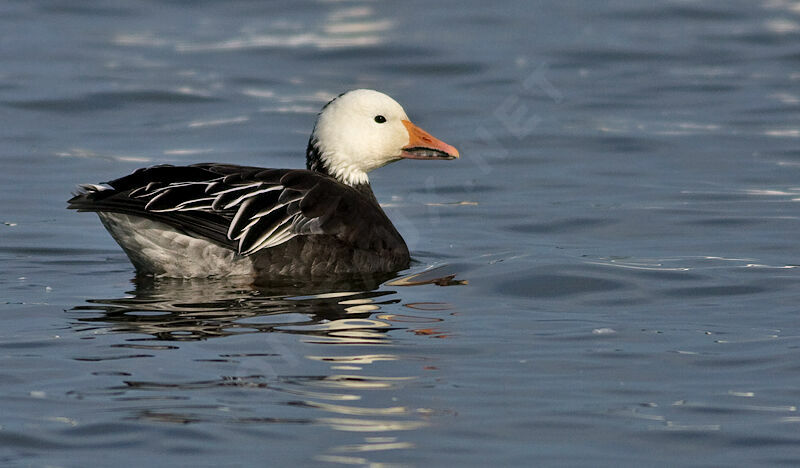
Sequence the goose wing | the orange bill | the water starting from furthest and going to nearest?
the orange bill → the goose wing → the water

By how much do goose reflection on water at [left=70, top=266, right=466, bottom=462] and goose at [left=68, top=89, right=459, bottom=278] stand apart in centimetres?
18

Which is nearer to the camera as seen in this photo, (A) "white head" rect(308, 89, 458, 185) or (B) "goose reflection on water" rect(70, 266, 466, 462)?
(B) "goose reflection on water" rect(70, 266, 466, 462)

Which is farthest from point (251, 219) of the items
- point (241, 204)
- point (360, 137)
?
point (360, 137)

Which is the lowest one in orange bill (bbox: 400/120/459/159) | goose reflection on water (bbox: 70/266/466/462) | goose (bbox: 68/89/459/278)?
goose reflection on water (bbox: 70/266/466/462)

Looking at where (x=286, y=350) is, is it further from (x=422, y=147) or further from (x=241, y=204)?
(x=422, y=147)

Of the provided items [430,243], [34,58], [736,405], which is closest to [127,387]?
[736,405]

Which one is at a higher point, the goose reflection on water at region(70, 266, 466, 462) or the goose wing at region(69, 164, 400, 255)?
the goose wing at region(69, 164, 400, 255)

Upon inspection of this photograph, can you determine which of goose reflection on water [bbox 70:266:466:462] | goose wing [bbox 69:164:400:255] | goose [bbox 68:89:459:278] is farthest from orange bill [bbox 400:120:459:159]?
goose reflection on water [bbox 70:266:466:462]

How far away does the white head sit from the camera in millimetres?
10164

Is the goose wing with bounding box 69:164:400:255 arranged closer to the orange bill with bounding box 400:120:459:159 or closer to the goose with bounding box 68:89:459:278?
the goose with bounding box 68:89:459:278

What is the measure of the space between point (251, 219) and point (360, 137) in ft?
5.19

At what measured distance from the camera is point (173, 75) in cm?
1828

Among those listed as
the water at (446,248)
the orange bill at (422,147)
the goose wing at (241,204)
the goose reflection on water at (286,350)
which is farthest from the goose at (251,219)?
the orange bill at (422,147)

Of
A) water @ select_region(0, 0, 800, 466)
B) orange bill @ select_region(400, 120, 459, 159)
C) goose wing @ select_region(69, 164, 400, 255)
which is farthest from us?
orange bill @ select_region(400, 120, 459, 159)
